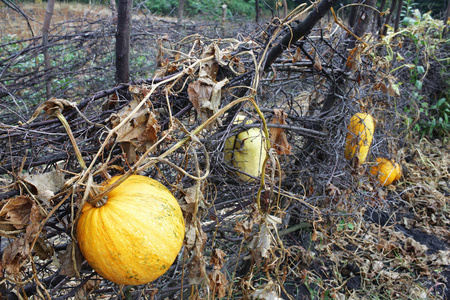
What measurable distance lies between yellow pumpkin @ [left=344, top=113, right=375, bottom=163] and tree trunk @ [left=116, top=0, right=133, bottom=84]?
1704 millimetres

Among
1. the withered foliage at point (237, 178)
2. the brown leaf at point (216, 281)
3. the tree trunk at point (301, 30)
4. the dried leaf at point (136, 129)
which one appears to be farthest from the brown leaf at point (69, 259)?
the tree trunk at point (301, 30)

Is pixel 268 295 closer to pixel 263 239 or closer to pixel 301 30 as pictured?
pixel 263 239

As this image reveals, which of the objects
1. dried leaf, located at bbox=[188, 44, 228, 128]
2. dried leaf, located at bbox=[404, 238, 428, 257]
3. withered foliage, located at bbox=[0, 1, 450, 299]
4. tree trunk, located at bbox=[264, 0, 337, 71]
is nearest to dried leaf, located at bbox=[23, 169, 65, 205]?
withered foliage, located at bbox=[0, 1, 450, 299]

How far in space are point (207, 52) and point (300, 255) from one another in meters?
2.05

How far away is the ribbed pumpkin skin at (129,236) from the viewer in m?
1.13

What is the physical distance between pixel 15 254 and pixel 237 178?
1.29 metres

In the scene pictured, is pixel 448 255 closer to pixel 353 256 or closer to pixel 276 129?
pixel 353 256

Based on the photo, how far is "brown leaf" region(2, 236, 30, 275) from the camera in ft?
3.48

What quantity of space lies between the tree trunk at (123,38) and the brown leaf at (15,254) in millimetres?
863

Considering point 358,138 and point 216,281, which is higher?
point 358,138

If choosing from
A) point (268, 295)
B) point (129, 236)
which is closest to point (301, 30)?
point (129, 236)

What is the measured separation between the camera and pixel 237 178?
2094 mm

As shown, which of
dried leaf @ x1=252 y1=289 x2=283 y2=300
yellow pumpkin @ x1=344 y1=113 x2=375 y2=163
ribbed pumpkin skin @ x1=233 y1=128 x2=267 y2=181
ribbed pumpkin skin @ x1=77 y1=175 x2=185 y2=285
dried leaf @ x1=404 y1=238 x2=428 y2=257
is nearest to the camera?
ribbed pumpkin skin @ x1=77 y1=175 x2=185 y2=285

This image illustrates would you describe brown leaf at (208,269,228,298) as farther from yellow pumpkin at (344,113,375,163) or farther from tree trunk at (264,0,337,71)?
yellow pumpkin at (344,113,375,163)
